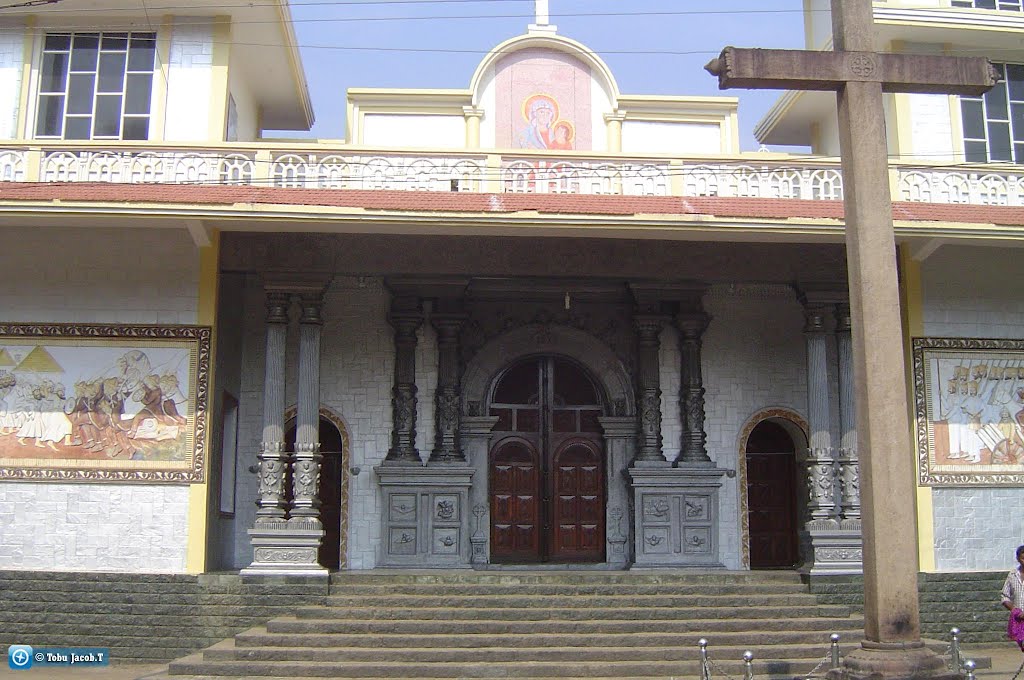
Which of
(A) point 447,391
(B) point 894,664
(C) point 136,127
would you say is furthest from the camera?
(C) point 136,127

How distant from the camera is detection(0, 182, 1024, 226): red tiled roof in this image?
1316 centimetres

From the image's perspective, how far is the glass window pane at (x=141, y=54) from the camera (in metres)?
16.0

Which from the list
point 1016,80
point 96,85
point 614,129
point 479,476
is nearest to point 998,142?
point 1016,80

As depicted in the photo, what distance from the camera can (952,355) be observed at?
15.1m

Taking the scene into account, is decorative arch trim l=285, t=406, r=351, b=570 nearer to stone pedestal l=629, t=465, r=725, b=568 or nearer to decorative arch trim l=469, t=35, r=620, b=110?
stone pedestal l=629, t=465, r=725, b=568

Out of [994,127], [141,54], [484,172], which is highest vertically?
[141,54]

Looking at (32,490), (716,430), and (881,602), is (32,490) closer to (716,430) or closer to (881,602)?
(716,430)

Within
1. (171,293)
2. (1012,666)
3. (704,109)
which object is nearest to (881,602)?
(1012,666)

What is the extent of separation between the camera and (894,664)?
26.9ft

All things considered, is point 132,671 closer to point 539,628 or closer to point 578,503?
point 539,628

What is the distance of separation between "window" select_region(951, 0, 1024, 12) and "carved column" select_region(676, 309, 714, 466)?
648 centimetres

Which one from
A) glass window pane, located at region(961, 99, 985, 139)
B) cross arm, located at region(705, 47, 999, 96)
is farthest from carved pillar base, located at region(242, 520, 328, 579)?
glass window pane, located at region(961, 99, 985, 139)

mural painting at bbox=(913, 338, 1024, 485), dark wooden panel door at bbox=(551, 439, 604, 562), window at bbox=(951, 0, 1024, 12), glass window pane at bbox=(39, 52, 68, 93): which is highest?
window at bbox=(951, 0, 1024, 12)

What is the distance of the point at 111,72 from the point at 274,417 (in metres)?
5.70
